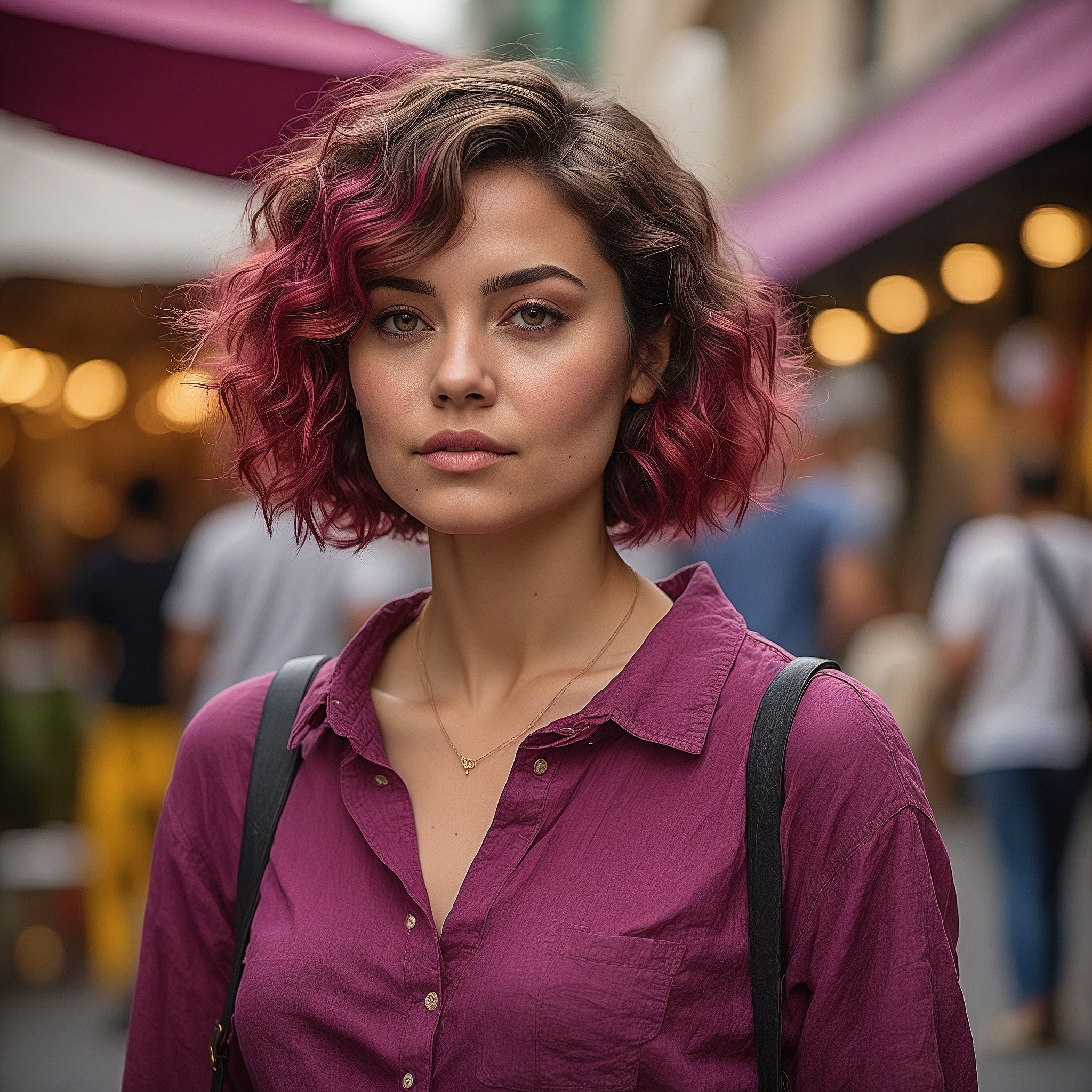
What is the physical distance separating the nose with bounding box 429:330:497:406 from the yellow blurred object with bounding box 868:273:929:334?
7820 millimetres

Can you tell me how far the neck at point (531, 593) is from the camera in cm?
192

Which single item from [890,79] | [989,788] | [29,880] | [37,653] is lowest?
[29,880]

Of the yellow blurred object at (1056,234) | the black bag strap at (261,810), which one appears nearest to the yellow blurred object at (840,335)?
the yellow blurred object at (1056,234)

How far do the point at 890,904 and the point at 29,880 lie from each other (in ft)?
21.5

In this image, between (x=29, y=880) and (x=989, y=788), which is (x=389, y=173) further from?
(x=29, y=880)

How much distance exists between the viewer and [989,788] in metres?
5.36

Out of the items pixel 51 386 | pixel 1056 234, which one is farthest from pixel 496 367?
pixel 51 386

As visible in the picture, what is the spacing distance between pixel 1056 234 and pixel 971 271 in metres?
1.36

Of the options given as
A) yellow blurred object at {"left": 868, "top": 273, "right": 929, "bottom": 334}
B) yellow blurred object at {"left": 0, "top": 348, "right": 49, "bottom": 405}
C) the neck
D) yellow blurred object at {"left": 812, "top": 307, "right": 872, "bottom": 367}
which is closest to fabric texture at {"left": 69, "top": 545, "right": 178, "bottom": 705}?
the neck

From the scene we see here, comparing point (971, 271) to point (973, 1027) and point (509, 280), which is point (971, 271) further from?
point (509, 280)

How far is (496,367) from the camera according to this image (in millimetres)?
1736

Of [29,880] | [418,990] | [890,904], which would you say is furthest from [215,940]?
[29,880]

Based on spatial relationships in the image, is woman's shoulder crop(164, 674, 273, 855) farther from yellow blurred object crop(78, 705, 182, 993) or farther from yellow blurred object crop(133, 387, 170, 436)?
yellow blurred object crop(133, 387, 170, 436)

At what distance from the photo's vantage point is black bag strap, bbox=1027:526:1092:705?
5227 mm
